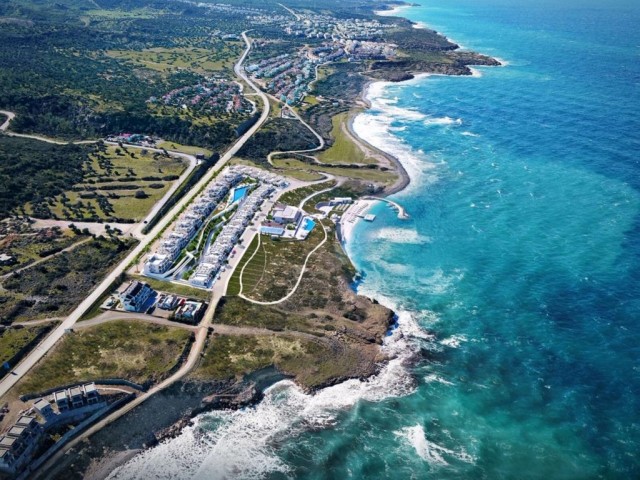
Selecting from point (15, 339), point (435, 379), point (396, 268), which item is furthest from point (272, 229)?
point (15, 339)

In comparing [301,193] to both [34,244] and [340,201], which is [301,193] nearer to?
[340,201]

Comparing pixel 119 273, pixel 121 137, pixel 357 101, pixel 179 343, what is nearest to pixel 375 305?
pixel 179 343

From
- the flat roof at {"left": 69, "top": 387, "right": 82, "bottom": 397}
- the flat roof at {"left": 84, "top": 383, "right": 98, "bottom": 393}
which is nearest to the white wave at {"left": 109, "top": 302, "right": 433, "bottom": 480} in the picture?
the flat roof at {"left": 84, "top": 383, "right": 98, "bottom": 393}

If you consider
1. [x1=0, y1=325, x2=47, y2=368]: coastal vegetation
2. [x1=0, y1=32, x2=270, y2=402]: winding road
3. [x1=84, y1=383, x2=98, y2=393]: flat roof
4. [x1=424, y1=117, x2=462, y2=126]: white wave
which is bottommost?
[x1=0, y1=32, x2=270, y2=402]: winding road

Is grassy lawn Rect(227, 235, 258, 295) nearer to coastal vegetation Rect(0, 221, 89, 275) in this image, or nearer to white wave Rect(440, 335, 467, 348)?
coastal vegetation Rect(0, 221, 89, 275)

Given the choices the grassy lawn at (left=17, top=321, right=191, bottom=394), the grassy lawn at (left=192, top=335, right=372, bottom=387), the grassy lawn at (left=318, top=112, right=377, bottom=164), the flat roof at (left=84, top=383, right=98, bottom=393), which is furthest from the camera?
the grassy lawn at (left=318, top=112, right=377, bottom=164)

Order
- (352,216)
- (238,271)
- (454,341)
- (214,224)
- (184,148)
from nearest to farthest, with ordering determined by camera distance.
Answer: (454,341), (238,271), (214,224), (352,216), (184,148)

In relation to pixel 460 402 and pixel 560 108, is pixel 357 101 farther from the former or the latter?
pixel 460 402
